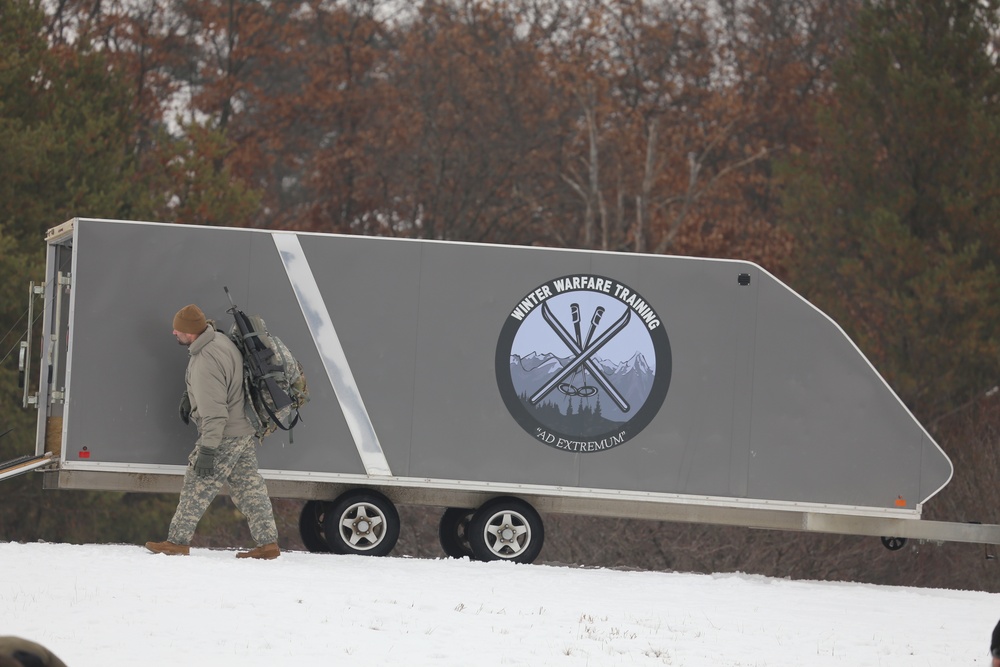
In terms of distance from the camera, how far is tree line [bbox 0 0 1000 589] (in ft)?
86.3

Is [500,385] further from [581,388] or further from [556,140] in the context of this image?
[556,140]

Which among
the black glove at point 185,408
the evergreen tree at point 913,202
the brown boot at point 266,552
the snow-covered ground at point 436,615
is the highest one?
the evergreen tree at point 913,202

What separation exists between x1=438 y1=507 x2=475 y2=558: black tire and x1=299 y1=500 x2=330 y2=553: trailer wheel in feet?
3.33

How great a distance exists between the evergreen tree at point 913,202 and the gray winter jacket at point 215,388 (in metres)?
17.7

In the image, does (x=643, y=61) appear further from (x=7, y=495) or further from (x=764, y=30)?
(x=7, y=495)

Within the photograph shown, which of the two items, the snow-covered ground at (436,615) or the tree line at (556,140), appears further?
the tree line at (556,140)

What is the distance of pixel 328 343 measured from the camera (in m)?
11.6

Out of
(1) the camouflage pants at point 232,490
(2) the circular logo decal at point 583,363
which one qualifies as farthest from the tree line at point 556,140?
(1) the camouflage pants at point 232,490

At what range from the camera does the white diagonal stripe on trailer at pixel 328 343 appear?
453 inches

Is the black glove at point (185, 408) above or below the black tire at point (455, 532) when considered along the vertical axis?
above

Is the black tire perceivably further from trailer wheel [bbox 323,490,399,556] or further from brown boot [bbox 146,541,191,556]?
brown boot [bbox 146,541,191,556]

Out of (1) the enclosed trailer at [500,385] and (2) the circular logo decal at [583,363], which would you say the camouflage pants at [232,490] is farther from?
(2) the circular logo decal at [583,363]

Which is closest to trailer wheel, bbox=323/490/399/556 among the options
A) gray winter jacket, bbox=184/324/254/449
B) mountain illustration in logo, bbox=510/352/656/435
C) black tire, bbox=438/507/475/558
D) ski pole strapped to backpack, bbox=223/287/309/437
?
black tire, bbox=438/507/475/558

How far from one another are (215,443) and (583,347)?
3077mm
